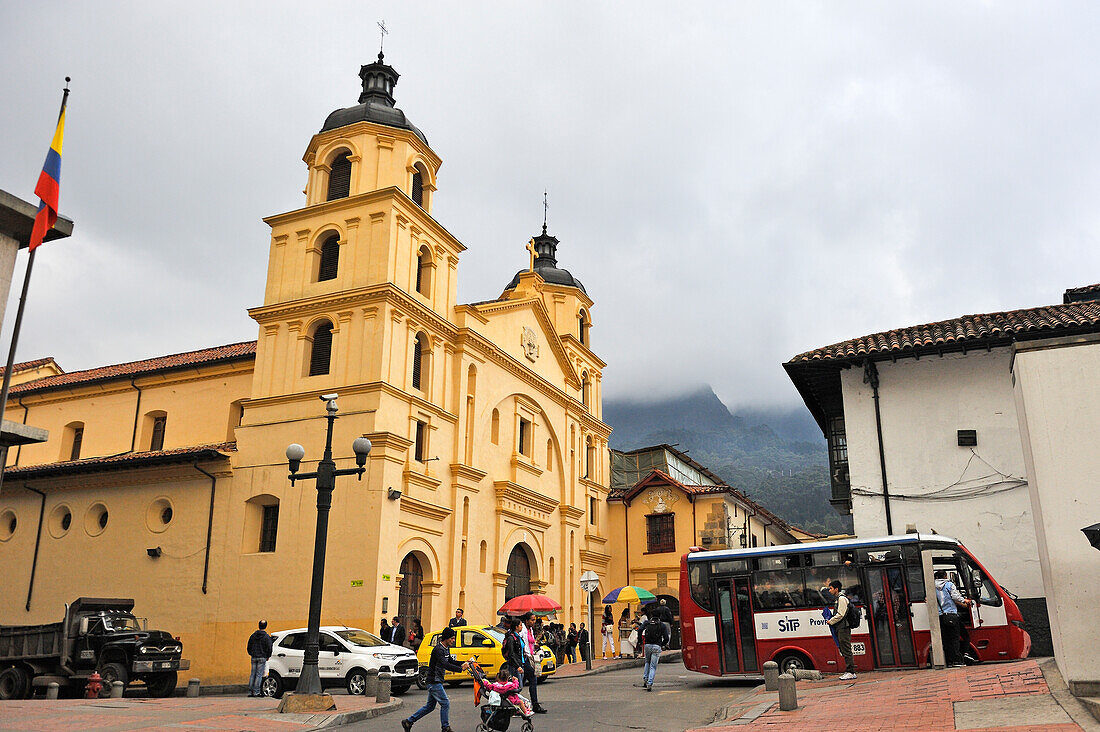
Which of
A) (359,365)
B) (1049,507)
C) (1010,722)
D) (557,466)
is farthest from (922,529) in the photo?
(557,466)

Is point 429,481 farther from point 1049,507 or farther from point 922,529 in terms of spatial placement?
point 1049,507

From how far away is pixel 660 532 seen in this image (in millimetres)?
43312

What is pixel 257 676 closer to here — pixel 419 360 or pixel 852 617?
pixel 419 360

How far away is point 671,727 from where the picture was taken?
13703 mm

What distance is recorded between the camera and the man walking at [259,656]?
20234mm

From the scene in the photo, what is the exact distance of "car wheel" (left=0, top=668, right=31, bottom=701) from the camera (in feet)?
69.5

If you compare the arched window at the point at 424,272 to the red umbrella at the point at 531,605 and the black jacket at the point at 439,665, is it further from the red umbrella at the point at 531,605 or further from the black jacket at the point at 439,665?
the black jacket at the point at 439,665

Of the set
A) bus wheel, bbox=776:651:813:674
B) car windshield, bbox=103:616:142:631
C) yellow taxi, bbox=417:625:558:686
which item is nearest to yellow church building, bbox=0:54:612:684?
yellow taxi, bbox=417:625:558:686

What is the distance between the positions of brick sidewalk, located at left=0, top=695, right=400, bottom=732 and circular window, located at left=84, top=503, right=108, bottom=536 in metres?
13.9

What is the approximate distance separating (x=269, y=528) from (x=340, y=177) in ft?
40.6

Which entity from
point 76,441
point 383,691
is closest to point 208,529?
point 76,441

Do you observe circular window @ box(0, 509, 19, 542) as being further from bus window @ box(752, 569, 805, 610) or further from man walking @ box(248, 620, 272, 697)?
bus window @ box(752, 569, 805, 610)

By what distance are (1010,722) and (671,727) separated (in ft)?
17.0

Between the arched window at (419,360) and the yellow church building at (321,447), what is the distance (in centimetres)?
8
